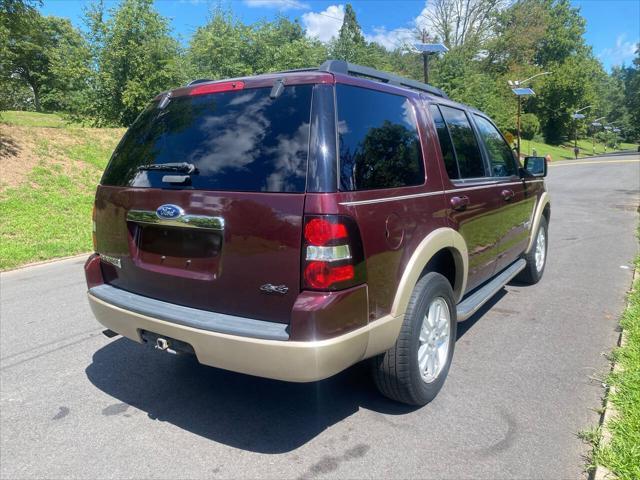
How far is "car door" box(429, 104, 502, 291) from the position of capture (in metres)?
3.47

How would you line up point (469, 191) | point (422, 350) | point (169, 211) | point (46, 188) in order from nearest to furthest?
point (169, 211) < point (422, 350) < point (469, 191) < point (46, 188)

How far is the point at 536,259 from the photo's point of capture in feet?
19.4

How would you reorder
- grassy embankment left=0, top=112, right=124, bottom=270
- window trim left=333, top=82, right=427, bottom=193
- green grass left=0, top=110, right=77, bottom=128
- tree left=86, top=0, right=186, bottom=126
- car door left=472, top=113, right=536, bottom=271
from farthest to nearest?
tree left=86, top=0, right=186, bottom=126 → green grass left=0, top=110, right=77, bottom=128 → grassy embankment left=0, top=112, right=124, bottom=270 → car door left=472, top=113, right=536, bottom=271 → window trim left=333, top=82, right=427, bottom=193

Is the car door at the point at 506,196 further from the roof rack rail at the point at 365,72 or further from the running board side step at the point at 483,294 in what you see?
the roof rack rail at the point at 365,72

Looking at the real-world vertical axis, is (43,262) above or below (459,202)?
below

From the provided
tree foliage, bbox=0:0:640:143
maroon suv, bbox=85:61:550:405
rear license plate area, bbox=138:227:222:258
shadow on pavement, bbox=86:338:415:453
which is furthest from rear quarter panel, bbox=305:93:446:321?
tree foliage, bbox=0:0:640:143

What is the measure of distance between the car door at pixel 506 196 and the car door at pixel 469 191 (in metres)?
0.14

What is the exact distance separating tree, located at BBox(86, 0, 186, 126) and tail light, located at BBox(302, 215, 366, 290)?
17.8 meters

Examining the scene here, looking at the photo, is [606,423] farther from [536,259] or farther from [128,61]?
[128,61]

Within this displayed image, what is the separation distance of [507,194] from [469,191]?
101cm

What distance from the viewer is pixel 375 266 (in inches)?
101

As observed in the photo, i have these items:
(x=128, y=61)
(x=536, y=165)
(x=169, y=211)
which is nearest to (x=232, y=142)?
(x=169, y=211)

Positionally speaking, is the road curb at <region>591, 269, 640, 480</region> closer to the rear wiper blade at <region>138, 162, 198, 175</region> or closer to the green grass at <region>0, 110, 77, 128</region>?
the rear wiper blade at <region>138, 162, 198, 175</region>

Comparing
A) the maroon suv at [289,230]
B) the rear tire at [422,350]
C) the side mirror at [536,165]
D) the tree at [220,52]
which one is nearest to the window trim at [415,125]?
the maroon suv at [289,230]
